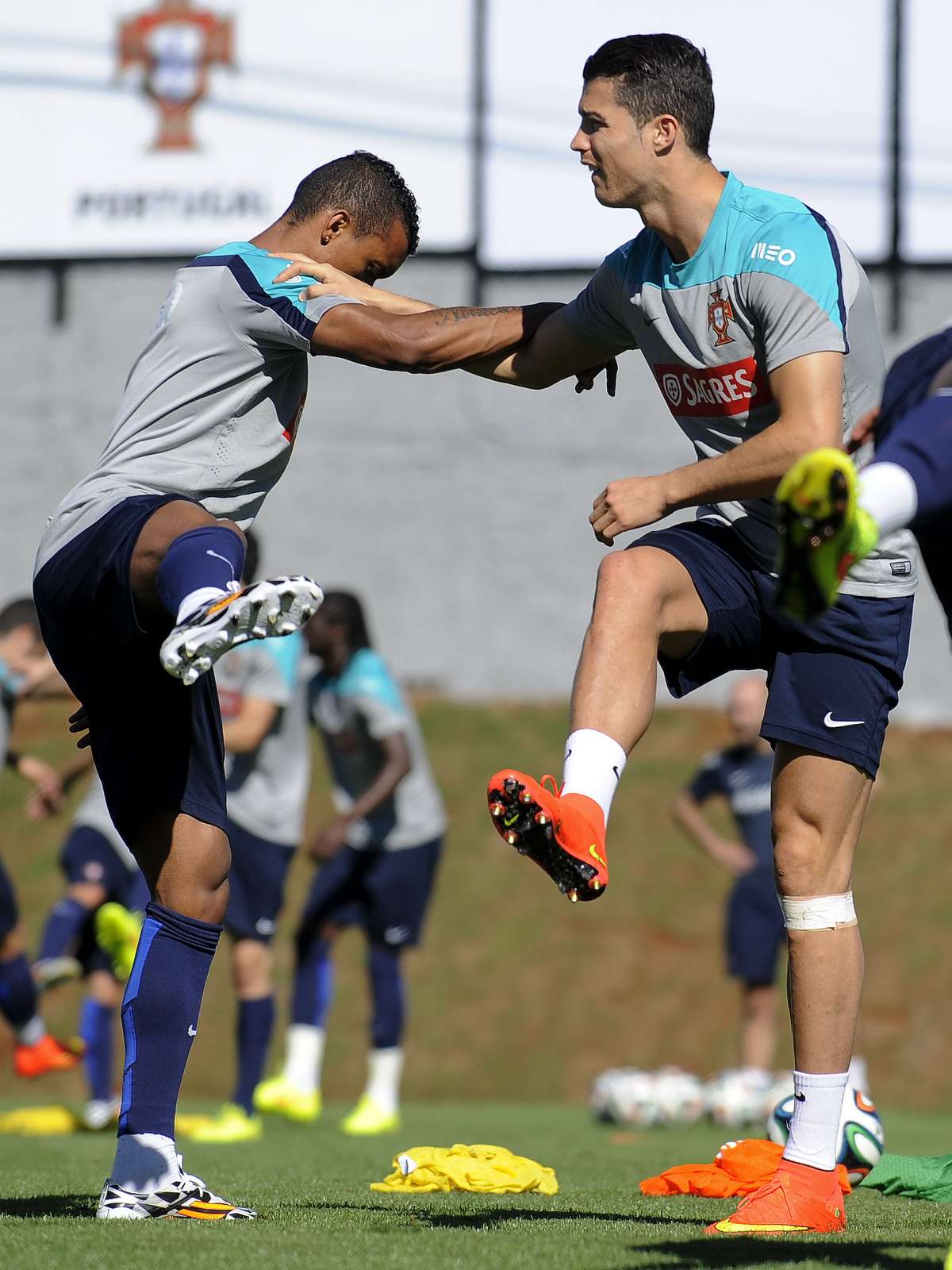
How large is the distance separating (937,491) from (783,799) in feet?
3.96

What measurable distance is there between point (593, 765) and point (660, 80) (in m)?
1.53

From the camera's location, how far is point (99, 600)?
3.82m

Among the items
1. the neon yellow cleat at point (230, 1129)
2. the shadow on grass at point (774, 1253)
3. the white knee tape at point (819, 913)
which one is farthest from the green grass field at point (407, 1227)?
the neon yellow cleat at point (230, 1129)

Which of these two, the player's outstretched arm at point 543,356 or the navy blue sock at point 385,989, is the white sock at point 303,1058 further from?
the player's outstretched arm at point 543,356

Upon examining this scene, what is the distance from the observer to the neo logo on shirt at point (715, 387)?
12.8ft

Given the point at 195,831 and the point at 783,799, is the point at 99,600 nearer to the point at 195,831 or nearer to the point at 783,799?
the point at 195,831

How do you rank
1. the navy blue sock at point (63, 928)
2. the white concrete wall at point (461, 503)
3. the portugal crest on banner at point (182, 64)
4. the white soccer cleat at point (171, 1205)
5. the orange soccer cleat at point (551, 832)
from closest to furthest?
1. the orange soccer cleat at point (551, 832)
2. the white soccer cleat at point (171, 1205)
3. the navy blue sock at point (63, 928)
4. the white concrete wall at point (461, 503)
5. the portugal crest on banner at point (182, 64)

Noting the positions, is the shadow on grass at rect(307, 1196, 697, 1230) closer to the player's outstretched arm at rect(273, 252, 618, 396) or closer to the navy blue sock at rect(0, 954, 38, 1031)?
the player's outstretched arm at rect(273, 252, 618, 396)

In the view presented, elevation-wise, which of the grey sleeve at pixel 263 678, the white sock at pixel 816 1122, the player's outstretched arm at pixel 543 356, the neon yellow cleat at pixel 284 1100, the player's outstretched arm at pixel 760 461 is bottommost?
the white sock at pixel 816 1122

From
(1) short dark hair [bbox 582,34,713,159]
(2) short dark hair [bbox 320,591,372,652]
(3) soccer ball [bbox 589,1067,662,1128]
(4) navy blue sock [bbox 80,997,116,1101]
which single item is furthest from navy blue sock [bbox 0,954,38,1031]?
(1) short dark hair [bbox 582,34,713,159]

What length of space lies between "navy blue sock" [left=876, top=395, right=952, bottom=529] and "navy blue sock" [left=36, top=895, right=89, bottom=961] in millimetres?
6485

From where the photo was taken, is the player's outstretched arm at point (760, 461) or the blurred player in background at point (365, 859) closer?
the player's outstretched arm at point (760, 461)

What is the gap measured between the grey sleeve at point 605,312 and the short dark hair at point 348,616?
4432 mm

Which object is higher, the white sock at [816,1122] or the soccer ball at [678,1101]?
the soccer ball at [678,1101]
